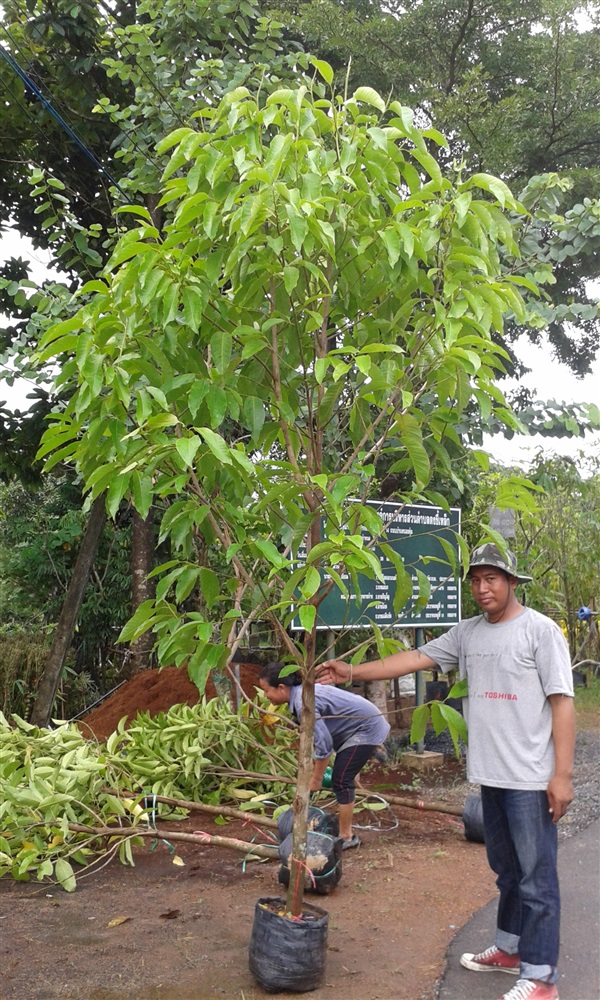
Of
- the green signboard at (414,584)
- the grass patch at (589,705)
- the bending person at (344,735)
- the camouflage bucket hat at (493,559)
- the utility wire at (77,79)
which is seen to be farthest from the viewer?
the grass patch at (589,705)

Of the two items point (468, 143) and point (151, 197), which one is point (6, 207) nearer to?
point (151, 197)

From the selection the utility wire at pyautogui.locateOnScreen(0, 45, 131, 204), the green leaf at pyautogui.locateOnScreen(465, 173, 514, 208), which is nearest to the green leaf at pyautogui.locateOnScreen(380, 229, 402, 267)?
the green leaf at pyautogui.locateOnScreen(465, 173, 514, 208)

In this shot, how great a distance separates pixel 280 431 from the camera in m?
3.98

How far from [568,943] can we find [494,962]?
52cm

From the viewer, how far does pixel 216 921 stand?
4.64m

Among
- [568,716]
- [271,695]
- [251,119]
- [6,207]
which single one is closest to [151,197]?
[6,207]

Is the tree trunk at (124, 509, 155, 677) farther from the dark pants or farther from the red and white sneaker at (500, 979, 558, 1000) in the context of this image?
the red and white sneaker at (500, 979, 558, 1000)

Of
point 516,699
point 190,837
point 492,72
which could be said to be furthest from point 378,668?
point 492,72

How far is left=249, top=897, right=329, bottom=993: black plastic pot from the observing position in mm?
3725

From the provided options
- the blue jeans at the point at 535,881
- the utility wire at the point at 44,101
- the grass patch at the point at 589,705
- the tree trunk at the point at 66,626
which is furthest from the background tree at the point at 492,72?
the blue jeans at the point at 535,881

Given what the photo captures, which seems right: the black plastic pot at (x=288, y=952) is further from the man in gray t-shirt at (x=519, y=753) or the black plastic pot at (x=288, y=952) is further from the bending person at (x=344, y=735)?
the bending person at (x=344, y=735)

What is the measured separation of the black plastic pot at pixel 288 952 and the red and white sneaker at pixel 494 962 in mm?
702

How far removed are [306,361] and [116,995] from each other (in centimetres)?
289

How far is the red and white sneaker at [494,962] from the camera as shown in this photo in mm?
3895
